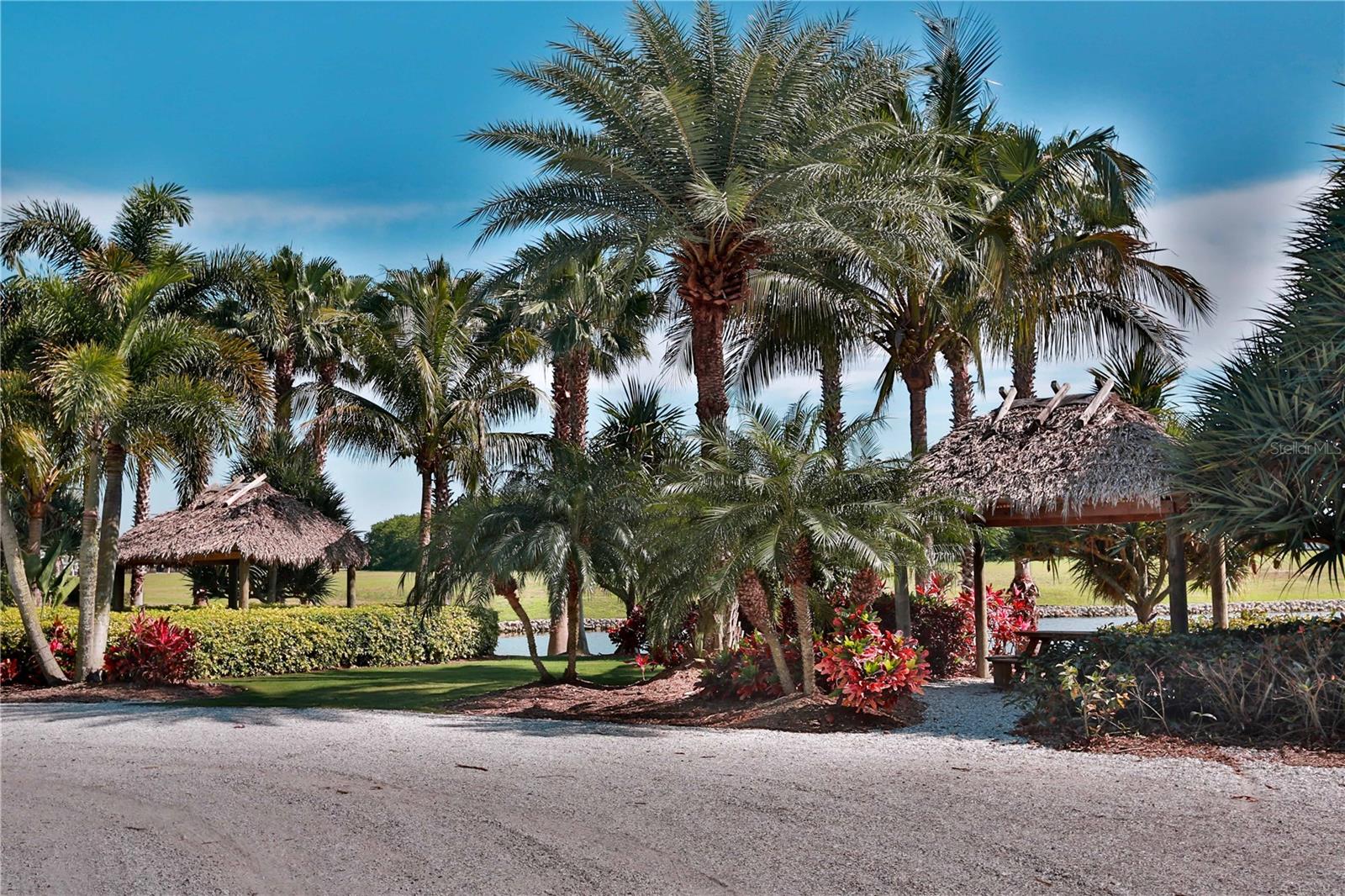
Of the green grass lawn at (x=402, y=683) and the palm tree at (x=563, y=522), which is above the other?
the palm tree at (x=563, y=522)

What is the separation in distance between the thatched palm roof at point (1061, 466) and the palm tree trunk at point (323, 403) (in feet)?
50.9

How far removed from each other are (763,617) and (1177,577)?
485cm

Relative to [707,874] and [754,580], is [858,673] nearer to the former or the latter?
[754,580]

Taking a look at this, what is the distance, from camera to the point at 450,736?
10031 mm

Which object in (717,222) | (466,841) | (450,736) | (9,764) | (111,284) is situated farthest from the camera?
(111,284)

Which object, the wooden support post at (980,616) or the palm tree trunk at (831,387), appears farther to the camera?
the palm tree trunk at (831,387)

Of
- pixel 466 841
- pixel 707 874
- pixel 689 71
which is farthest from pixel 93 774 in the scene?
pixel 689 71

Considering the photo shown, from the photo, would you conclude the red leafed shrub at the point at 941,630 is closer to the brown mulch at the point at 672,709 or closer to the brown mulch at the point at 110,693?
the brown mulch at the point at 672,709

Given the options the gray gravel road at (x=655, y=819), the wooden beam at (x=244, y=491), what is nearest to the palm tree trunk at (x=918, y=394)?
the gray gravel road at (x=655, y=819)

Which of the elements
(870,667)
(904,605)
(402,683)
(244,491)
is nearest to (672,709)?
(870,667)

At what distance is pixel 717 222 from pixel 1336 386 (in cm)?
704

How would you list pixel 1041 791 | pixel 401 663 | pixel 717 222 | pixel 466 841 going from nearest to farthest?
pixel 466 841 → pixel 1041 791 → pixel 717 222 → pixel 401 663

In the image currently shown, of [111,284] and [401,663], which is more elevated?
[111,284]

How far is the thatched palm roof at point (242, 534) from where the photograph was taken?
21.5 meters
